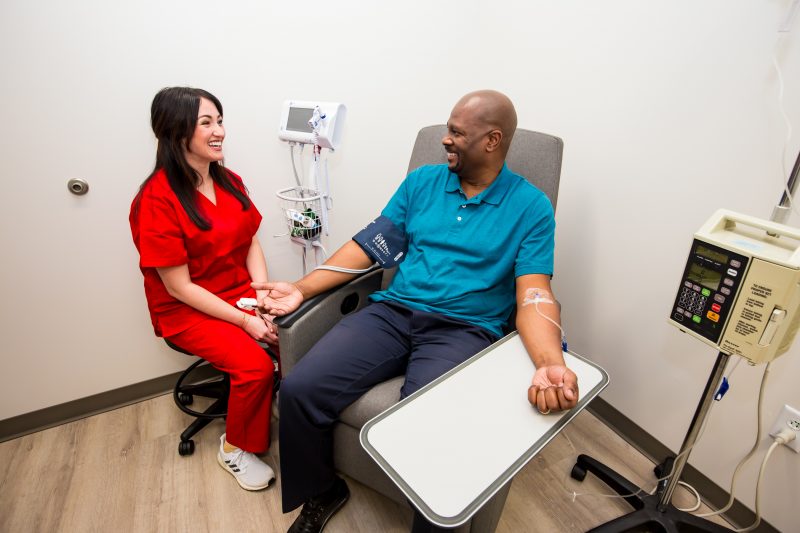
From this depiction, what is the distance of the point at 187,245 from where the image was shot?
49.5 inches

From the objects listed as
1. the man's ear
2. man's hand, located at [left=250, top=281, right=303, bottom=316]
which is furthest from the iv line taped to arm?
man's hand, located at [left=250, top=281, right=303, bottom=316]

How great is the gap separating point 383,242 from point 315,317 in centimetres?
34

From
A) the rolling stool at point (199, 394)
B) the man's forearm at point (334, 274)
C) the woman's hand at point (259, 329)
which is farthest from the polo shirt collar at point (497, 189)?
the rolling stool at point (199, 394)

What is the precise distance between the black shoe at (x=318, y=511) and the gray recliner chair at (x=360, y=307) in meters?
0.15

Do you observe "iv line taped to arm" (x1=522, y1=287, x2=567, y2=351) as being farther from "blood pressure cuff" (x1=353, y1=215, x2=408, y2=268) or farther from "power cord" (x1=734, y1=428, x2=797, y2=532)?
"power cord" (x1=734, y1=428, x2=797, y2=532)

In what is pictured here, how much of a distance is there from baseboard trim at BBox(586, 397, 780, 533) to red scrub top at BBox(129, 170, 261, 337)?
144 cm

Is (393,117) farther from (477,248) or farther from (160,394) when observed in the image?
(160,394)

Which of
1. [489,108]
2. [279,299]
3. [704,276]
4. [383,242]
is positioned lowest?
[279,299]

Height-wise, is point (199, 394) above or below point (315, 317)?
below

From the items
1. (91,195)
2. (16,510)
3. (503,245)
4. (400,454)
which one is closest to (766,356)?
(503,245)

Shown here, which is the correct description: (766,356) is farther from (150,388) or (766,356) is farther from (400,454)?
(150,388)

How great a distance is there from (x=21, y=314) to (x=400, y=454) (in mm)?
1488

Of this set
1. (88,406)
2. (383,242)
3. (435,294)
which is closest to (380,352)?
(435,294)

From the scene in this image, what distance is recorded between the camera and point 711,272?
0.87 meters
